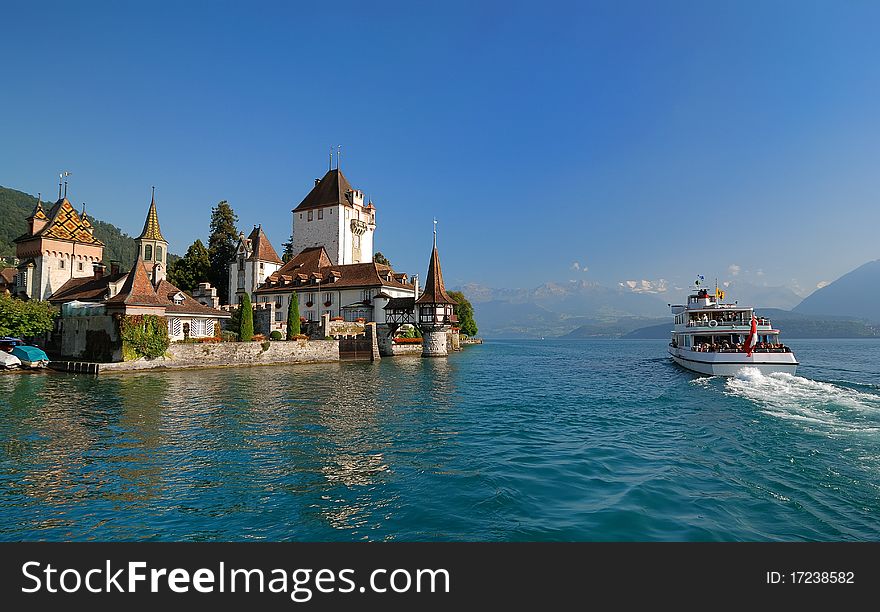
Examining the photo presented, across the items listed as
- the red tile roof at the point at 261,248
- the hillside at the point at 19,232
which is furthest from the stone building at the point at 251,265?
the hillside at the point at 19,232

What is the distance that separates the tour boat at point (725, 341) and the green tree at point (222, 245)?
65217mm

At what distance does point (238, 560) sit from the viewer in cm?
664

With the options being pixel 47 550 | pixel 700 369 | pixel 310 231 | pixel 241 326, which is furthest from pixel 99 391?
pixel 310 231

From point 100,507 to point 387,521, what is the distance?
5.68 metres

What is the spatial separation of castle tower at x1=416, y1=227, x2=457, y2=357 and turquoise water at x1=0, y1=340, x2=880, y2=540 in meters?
32.3

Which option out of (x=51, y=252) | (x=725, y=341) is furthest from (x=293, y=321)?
(x=725, y=341)

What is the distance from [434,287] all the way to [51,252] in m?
41.8

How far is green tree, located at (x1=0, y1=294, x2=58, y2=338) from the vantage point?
4106 centimetres

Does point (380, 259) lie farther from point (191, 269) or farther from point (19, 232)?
point (19, 232)

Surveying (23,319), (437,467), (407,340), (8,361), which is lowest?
(437,467)

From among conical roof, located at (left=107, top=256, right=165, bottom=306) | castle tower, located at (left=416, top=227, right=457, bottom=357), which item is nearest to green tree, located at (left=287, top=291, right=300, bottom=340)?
castle tower, located at (left=416, top=227, right=457, bottom=357)

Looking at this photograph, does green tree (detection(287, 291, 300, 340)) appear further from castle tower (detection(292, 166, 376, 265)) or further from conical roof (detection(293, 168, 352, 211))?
conical roof (detection(293, 168, 352, 211))

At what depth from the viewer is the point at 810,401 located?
23.5 meters

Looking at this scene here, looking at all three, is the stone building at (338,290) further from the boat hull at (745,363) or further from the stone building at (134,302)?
the boat hull at (745,363)
